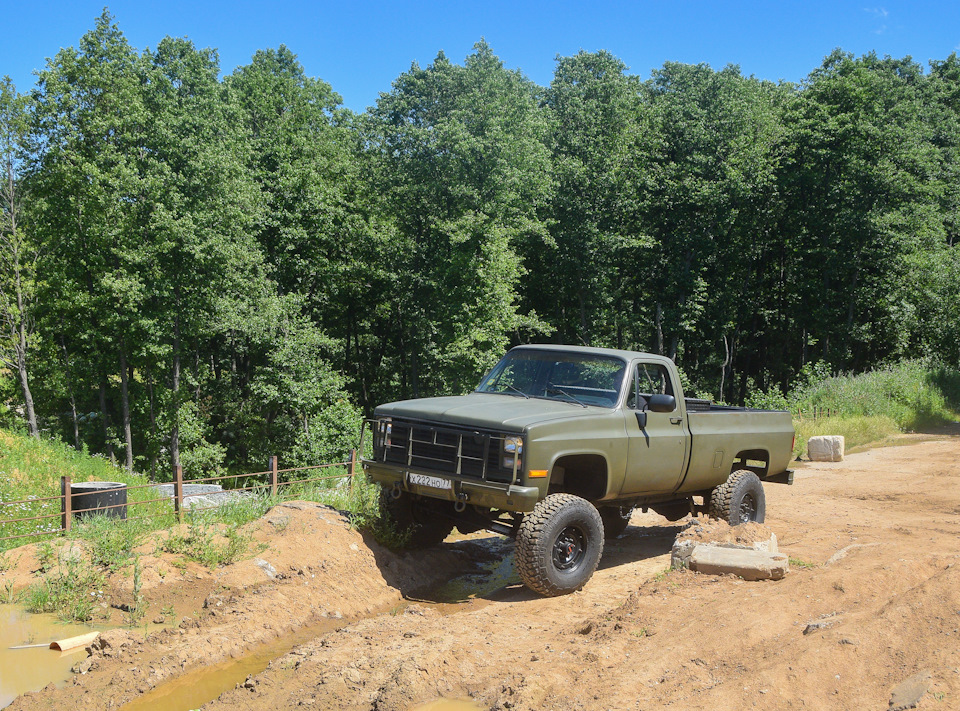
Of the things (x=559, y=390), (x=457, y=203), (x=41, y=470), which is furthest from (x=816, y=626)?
(x=457, y=203)

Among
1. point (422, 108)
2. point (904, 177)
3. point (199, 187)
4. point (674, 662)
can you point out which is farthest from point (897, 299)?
point (674, 662)

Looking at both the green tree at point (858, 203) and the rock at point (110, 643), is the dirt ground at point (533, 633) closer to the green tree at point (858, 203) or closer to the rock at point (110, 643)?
the rock at point (110, 643)

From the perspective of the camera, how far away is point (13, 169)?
2745cm

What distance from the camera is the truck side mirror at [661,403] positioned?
27.1 ft

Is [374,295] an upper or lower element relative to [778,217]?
lower

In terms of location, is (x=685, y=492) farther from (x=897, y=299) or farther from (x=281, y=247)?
(x=897, y=299)

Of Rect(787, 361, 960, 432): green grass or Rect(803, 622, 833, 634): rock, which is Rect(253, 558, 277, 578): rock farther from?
Rect(787, 361, 960, 432): green grass

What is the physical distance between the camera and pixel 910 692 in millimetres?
4465

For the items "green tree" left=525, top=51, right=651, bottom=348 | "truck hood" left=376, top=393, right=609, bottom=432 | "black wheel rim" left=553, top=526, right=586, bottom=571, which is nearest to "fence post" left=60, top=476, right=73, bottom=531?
"truck hood" left=376, top=393, right=609, bottom=432

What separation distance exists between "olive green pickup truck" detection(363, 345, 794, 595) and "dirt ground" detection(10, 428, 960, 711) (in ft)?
1.93

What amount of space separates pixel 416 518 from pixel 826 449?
12.3m

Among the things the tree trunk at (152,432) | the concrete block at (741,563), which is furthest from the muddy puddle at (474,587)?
the tree trunk at (152,432)

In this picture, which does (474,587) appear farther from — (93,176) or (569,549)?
(93,176)

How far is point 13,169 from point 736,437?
26.9 metres
